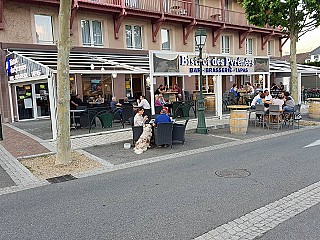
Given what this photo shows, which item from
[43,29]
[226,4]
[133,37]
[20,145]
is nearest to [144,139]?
[20,145]

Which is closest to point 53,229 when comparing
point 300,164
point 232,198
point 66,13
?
point 232,198

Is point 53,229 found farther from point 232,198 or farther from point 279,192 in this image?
point 279,192

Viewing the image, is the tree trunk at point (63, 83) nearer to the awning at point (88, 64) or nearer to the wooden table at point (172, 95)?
the awning at point (88, 64)

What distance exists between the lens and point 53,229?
3943 millimetres

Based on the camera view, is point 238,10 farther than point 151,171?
Yes

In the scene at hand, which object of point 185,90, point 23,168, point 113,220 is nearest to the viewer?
point 113,220

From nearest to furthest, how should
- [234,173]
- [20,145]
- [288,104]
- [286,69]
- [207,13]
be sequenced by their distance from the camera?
[234,173], [20,145], [288,104], [286,69], [207,13]

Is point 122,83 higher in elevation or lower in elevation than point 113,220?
higher

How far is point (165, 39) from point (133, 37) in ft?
8.70

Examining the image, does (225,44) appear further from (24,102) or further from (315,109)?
(24,102)

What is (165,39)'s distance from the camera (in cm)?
2100

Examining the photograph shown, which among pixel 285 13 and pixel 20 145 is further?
pixel 285 13

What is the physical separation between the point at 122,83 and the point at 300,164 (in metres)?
13.9

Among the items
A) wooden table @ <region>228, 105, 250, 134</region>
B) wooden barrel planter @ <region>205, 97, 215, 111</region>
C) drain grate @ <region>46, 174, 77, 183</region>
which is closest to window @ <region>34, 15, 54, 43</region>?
wooden barrel planter @ <region>205, 97, 215, 111</region>
